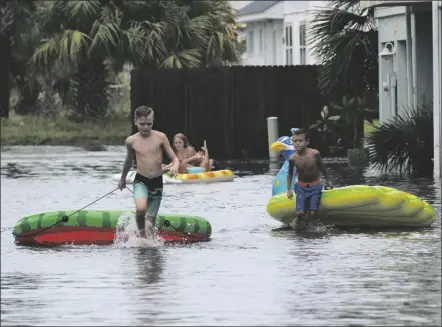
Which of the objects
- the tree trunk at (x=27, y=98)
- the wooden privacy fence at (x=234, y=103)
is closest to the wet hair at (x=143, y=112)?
the wooden privacy fence at (x=234, y=103)

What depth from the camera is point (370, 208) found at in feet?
64.1

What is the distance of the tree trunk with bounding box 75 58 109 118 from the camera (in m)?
55.2

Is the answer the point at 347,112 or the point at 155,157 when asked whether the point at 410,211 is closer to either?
the point at 155,157

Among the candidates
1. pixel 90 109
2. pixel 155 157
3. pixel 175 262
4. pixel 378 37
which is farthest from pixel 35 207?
pixel 90 109

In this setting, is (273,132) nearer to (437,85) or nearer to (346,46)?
(346,46)

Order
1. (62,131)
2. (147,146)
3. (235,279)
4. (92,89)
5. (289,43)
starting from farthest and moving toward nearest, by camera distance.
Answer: (289,43) < (92,89) < (62,131) < (147,146) < (235,279)

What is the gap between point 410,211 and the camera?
1956 centimetres

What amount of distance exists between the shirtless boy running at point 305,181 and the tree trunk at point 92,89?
34740 millimetres

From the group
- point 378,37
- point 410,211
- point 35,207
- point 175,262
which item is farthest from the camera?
point 378,37

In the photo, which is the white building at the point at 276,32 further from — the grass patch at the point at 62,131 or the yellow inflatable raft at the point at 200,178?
the yellow inflatable raft at the point at 200,178

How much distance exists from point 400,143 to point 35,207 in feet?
27.0

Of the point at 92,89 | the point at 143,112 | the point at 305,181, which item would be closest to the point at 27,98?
the point at 92,89

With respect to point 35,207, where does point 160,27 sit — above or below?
above

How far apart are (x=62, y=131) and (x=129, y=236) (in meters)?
35.9
